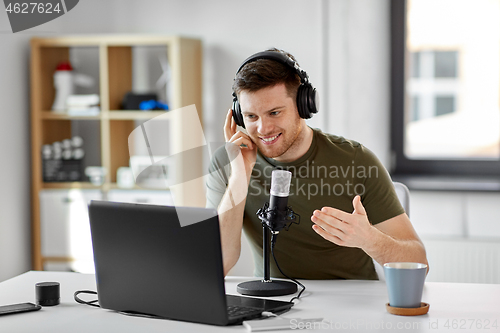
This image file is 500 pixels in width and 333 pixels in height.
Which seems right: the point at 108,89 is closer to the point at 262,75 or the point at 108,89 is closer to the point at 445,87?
the point at 262,75

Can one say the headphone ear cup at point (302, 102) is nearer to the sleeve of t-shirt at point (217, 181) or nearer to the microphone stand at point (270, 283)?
the sleeve of t-shirt at point (217, 181)

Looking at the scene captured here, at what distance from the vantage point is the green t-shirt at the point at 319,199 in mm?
1652

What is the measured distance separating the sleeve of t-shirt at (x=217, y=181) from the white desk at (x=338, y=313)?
338 millimetres

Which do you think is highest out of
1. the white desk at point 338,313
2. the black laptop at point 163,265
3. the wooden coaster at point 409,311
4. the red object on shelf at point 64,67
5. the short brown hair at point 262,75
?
the red object on shelf at point 64,67

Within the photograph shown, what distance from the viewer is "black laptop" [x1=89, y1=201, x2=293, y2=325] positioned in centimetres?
105

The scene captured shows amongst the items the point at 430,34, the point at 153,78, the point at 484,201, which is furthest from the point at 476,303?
the point at 153,78

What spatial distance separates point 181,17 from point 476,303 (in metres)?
2.56

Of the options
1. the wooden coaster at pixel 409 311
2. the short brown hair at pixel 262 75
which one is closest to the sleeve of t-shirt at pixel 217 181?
the short brown hair at pixel 262 75

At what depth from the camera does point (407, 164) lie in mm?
3174

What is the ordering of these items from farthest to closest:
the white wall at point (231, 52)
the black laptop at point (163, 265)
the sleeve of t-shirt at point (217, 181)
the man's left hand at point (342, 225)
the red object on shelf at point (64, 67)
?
1. the red object on shelf at point (64, 67)
2. the white wall at point (231, 52)
3. the sleeve of t-shirt at point (217, 181)
4. the man's left hand at point (342, 225)
5. the black laptop at point (163, 265)

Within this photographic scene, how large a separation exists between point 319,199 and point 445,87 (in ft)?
5.80

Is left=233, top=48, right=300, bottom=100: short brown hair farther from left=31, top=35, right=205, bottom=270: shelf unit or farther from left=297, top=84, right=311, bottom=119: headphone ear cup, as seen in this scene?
left=31, top=35, right=205, bottom=270: shelf unit

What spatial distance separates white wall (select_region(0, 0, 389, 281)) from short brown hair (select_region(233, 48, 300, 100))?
1.44 m

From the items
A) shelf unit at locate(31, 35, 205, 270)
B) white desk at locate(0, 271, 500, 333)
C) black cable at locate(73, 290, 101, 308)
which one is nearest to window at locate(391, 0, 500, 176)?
shelf unit at locate(31, 35, 205, 270)
